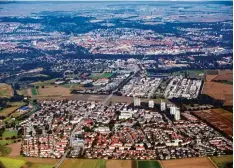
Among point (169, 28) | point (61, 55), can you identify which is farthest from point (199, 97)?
point (169, 28)

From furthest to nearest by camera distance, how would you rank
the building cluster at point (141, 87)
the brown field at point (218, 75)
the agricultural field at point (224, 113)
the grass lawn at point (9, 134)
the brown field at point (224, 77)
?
the brown field at point (218, 75)
the brown field at point (224, 77)
the building cluster at point (141, 87)
the agricultural field at point (224, 113)
the grass lawn at point (9, 134)

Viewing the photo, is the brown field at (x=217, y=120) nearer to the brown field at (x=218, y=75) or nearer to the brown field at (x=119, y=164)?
the brown field at (x=119, y=164)

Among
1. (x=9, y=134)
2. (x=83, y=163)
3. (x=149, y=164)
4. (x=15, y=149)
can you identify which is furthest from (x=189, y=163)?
(x=9, y=134)

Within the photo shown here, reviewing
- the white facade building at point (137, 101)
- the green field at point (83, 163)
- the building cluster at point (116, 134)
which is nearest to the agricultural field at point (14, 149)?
the building cluster at point (116, 134)

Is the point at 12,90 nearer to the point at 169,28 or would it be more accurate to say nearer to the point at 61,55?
the point at 61,55

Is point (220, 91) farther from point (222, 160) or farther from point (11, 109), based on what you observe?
point (11, 109)

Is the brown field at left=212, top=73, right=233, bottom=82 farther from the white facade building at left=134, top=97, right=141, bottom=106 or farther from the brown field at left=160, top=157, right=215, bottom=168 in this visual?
the brown field at left=160, top=157, right=215, bottom=168
